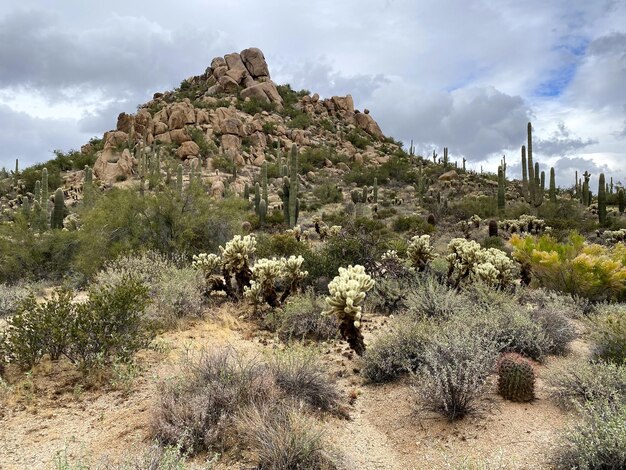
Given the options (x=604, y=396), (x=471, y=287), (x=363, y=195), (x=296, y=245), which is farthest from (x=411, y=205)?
(x=604, y=396)

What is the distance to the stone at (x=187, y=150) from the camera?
38.3 metres

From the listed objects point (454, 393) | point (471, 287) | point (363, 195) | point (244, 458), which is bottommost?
point (244, 458)

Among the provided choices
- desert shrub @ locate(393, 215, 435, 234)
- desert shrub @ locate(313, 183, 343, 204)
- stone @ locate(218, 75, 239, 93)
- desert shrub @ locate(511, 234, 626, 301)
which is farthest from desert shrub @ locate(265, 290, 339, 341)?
stone @ locate(218, 75, 239, 93)

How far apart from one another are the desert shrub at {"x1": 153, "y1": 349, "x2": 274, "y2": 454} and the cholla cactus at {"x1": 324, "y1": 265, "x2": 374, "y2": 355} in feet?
4.04

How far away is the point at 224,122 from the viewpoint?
43.9 meters

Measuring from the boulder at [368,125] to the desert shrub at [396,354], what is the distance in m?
53.7

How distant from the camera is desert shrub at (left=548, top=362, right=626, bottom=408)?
448 cm

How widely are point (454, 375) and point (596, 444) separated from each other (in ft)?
4.49

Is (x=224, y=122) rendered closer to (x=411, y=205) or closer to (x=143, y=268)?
(x=411, y=205)

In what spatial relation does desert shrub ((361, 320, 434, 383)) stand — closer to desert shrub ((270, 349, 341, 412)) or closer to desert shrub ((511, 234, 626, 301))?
desert shrub ((270, 349, 341, 412))

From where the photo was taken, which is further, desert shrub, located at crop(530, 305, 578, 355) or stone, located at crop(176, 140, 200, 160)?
stone, located at crop(176, 140, 200, 160)

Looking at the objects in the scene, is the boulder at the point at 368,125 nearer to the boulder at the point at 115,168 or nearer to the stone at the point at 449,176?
the stone at the point at 449,176

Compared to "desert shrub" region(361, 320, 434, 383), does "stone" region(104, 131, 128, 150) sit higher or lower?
higher

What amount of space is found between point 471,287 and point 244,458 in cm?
551
